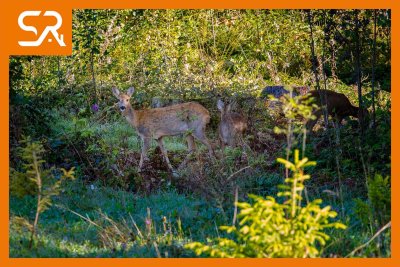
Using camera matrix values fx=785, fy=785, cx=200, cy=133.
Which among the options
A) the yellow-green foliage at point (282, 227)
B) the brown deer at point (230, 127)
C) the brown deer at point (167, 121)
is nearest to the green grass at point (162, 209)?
the yellow-green foliage at point (282, 227)

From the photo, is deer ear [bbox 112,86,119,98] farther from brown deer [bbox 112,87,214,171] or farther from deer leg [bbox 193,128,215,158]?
deer leg [bbox 193,128,215,158]

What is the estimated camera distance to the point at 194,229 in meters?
6.97

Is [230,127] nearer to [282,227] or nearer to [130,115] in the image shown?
[130,115]

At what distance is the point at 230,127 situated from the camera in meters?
10.9

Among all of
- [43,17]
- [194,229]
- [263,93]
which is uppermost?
[43,17]

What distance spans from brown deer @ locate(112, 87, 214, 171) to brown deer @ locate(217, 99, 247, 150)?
0.29 metres

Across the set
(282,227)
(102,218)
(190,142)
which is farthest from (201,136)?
(282,227)

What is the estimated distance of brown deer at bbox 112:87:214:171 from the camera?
37.8ft

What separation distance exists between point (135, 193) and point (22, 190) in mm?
1480

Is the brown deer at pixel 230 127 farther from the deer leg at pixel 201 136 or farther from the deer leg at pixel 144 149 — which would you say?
the deer leg at pixel 144 149

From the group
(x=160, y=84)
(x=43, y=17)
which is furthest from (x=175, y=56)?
(x=43, y=17)

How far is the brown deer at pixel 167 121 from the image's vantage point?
11.5 metres

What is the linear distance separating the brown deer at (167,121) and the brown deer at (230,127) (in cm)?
29

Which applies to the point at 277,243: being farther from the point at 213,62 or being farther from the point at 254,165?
the point at 213,62
